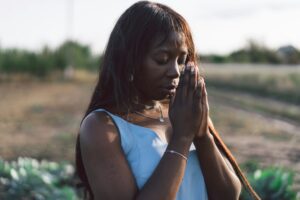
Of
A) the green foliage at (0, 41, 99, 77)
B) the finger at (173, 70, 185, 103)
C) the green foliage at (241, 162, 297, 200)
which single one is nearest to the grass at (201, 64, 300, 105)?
the green foliage at (0, 41, 99, 77)

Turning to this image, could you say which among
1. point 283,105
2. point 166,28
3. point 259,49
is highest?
point 166,28

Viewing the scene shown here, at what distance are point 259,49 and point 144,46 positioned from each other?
149ft

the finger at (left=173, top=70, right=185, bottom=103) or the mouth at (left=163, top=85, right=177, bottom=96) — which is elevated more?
the finger at (left=173, top=70, right=185, bottom=103)

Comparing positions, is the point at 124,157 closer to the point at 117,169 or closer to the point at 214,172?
the point at 117,169

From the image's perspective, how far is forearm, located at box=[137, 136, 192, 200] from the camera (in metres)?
1.63

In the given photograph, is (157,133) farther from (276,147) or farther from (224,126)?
(224,126)

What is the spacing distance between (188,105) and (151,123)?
0.16 meters

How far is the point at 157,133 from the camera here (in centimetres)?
175

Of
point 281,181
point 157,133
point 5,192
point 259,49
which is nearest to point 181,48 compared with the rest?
point 157,133

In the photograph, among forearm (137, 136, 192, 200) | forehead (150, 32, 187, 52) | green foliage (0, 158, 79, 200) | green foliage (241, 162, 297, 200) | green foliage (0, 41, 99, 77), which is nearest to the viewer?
forearm (137, 136, 192, 200)

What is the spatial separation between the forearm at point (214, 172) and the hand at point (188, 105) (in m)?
0.09

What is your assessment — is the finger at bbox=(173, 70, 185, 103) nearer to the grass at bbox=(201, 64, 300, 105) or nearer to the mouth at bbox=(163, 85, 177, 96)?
the mouth at bbox=(163, 85, 177, 96)

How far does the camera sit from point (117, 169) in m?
1.65

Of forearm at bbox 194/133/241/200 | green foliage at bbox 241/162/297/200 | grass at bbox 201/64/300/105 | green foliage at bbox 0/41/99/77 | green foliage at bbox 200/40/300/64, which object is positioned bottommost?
green foliage at bbox 200/40/300/64
